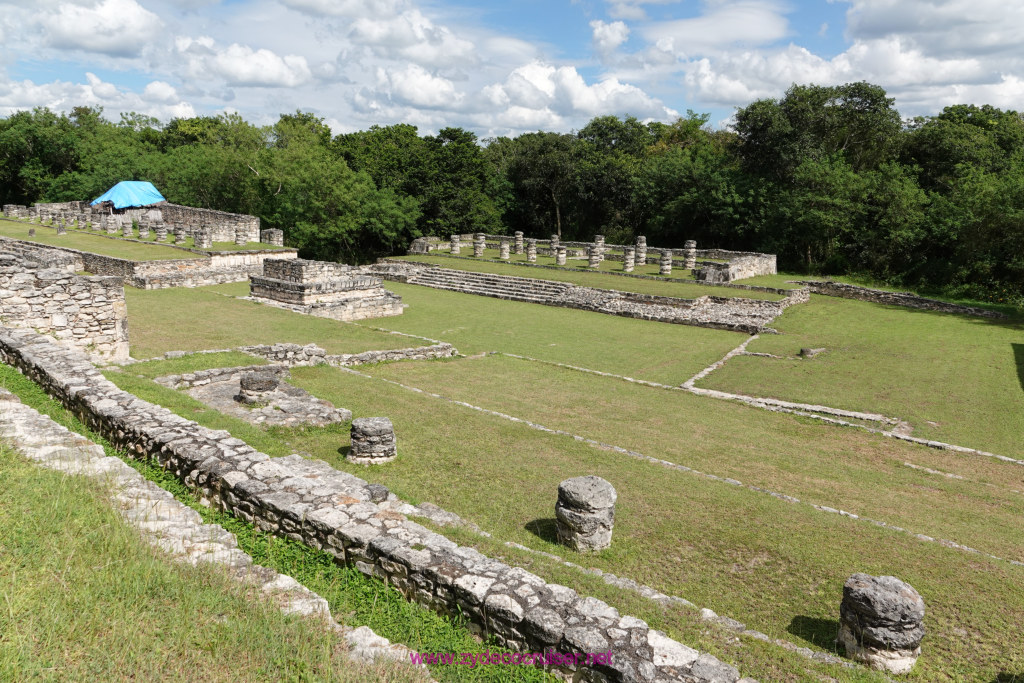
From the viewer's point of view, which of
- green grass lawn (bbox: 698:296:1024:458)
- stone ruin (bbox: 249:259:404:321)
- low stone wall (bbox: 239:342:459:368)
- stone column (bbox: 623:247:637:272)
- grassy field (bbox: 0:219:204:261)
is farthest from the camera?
stone column (bbox: 623:247:637:272)

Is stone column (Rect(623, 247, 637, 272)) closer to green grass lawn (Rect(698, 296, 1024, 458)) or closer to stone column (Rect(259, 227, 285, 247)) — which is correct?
green grass lawn (Rect(698, 296, 1024, 458))

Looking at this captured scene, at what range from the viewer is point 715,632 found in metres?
5.54

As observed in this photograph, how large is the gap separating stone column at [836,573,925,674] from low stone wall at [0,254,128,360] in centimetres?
1374

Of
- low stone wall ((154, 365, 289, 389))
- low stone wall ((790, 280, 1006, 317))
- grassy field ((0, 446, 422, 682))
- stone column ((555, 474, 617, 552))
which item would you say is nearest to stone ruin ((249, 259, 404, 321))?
low stone wall ((154, 365, 289, 389))

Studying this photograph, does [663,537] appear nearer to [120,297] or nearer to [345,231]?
[120,297]

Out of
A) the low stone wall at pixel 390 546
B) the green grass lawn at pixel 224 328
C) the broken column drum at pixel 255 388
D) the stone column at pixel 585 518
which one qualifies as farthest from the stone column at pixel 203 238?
the stone column at pixel 585 518

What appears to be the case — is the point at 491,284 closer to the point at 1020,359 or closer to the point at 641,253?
the point at 641,253

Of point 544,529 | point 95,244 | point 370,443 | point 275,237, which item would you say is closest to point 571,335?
point 370,443

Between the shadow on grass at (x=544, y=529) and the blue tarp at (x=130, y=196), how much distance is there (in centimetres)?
A: 4373

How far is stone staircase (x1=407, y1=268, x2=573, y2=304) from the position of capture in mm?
29219

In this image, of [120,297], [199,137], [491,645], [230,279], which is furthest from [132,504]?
[199,137]

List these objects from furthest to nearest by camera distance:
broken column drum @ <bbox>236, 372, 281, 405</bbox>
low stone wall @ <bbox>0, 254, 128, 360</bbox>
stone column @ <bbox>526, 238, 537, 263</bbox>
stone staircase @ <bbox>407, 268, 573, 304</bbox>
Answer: stone column @ <bbox>526, 238, 537, 263</bbox>
stone staircase @ <bbox>407, 268, 573, 304</bbox>
low stone wall @ <bbox>0, 254, 128, 360</bbox>
broken column drum @ <bbox>236, 372, 281, 405</bbox>

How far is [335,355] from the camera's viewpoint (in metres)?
16.2

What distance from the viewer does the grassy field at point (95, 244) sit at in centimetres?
3006
